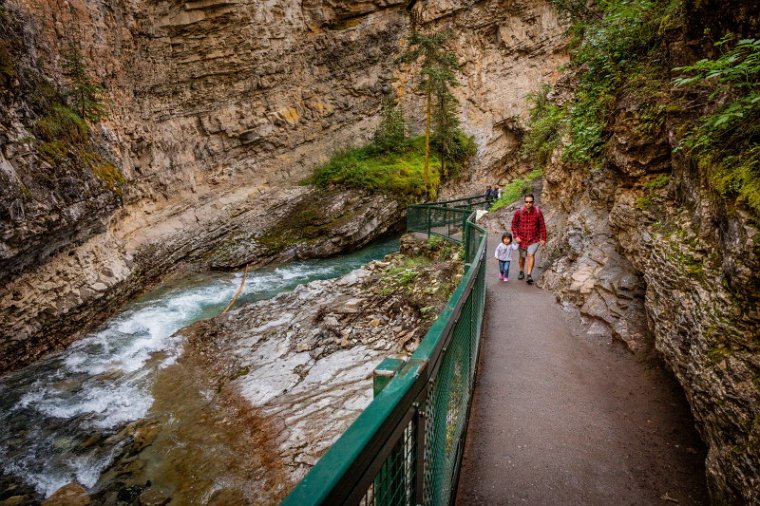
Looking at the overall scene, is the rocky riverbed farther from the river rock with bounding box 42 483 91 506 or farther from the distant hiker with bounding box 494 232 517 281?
the distant hiker with bounding box 494 232 517 281

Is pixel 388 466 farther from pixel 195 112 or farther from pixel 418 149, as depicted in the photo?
pixel 418 149

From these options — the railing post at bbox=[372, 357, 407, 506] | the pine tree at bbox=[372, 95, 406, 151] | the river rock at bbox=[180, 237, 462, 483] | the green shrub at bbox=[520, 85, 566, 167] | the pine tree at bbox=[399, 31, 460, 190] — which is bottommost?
the river rock at bbox=[180, 237, 462, 483]

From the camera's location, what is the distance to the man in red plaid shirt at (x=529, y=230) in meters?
8.08

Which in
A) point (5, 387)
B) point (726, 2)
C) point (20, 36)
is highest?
point (20, 36)

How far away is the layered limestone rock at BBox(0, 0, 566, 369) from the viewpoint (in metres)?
10.9

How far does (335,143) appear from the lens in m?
25.3

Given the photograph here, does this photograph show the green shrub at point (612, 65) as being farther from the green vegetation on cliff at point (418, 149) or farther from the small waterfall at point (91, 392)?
the green vegetation on cliff at point (418, 149)

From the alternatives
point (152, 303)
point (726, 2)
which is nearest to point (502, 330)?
point (726, 2)

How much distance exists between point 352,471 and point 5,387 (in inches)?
474

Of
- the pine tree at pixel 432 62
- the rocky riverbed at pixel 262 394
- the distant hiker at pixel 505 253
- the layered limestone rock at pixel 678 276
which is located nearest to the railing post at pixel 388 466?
the layered limestone rock at pixel 678 276

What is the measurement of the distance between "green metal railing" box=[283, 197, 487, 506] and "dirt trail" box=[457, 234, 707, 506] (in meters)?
0.49

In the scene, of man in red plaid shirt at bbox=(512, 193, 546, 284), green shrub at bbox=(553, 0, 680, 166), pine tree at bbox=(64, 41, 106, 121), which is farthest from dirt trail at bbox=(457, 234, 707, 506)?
pine tree at bbox=(64, 41, 106, 121)

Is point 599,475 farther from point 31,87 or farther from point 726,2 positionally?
point 31,87

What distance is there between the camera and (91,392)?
848 centimetres
